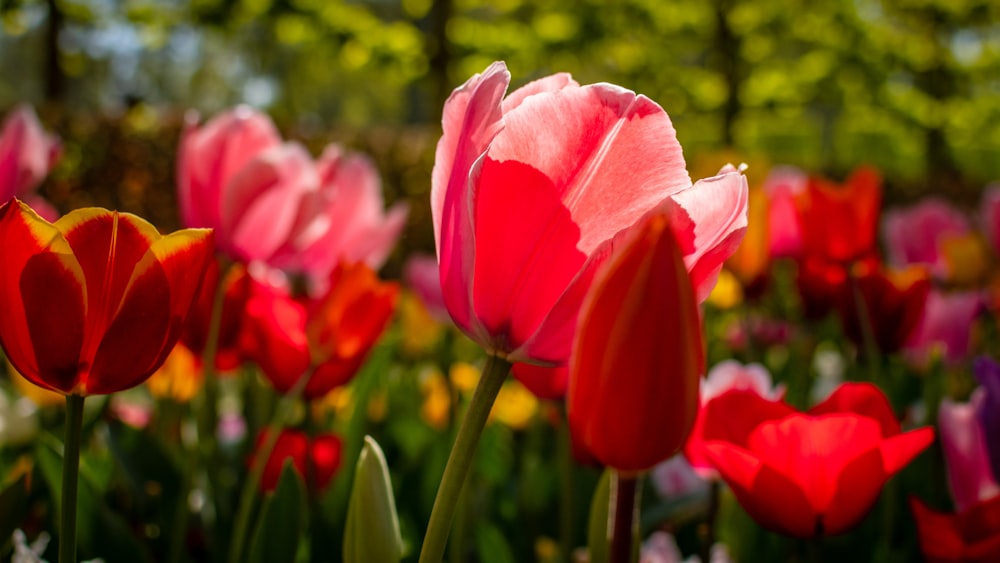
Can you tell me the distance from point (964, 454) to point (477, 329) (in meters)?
0.63

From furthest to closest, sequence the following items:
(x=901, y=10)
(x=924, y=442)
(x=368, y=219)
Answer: (x=901, y=10)
(x=368, y=219)
(x=924, y=442)

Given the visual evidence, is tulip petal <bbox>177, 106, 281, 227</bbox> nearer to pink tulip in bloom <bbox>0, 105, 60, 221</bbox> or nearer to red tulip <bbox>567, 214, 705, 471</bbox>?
pink tulip in bloom <bbox>0, 105, 60, 221</bbox>

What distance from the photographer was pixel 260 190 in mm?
1172

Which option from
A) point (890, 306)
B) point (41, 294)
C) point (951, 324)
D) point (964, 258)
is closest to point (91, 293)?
point (41, 294)

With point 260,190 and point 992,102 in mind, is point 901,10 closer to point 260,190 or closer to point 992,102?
point 992,102

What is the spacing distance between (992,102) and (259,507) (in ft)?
70.0

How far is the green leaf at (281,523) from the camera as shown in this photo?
2.75 ft

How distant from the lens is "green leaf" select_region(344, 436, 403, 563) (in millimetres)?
660

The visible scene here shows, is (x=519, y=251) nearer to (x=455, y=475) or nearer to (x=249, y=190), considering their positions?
(x=455, y=475)

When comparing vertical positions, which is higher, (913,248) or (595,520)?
(595,520)

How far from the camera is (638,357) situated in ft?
1.76

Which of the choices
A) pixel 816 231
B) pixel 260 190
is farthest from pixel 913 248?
pixel 260 190

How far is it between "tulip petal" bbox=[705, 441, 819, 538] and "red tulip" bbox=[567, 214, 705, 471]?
0.21 m

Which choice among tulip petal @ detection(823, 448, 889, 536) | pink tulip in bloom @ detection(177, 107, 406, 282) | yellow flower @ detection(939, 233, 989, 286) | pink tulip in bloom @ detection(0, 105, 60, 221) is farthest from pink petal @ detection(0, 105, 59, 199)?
yellow flower @ detection(939, 233, 989, 286)
